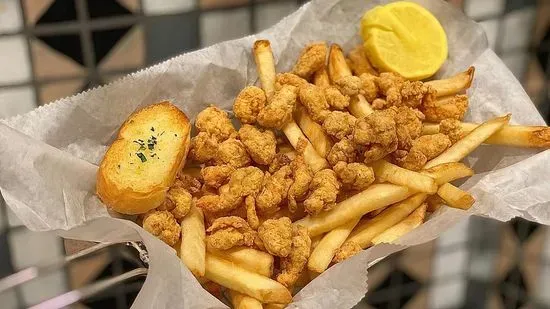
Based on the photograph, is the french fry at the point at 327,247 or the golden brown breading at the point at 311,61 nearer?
the french fry at the point at 327,247

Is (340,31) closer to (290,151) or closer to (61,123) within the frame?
(290,151)

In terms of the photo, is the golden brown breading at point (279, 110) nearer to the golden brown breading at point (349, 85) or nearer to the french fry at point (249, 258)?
the golden brown breading at point (349, 85)

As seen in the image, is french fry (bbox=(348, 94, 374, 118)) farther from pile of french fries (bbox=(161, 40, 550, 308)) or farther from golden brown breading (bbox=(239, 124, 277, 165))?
golden brown breading (bbox=(239, 124, 277, 165))

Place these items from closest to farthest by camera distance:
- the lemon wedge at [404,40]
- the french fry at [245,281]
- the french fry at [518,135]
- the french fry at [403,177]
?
the french fry at [245,281], the french fry at [403,177], the french fry at [518,135], the lemon wedge at [404,40]

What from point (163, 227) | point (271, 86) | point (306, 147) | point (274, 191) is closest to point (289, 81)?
point (271, 86)

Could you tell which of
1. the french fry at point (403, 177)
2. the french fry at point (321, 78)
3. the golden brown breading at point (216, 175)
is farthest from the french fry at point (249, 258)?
the french fry at point (321, 78)

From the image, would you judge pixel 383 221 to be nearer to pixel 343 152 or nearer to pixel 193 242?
pixel 343 152

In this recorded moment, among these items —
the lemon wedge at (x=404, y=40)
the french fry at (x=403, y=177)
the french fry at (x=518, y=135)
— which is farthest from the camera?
the lemon wedge at (x=404, y=40)

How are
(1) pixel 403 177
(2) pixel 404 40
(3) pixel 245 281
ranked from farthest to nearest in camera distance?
(2) pixel 404 40 → (1) pixel 403 177 → (3) pixel 245 281
